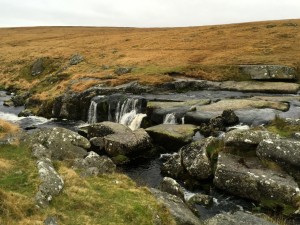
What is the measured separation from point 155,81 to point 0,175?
38504mm

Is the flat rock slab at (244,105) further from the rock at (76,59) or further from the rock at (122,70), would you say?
the rock at (76,59)

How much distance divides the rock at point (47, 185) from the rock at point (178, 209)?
17.7 ft

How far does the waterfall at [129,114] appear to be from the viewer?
43219mm

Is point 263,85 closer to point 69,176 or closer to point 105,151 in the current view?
point 105,151

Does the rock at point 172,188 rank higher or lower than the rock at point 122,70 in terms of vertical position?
lower

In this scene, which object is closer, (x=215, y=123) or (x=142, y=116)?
(x=215, y=123)

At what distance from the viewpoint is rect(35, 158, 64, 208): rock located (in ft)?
55.2

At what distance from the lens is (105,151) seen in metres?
32.7

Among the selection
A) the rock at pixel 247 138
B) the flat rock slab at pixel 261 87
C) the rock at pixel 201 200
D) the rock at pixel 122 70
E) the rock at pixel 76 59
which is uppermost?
the rock at pixel 76 59

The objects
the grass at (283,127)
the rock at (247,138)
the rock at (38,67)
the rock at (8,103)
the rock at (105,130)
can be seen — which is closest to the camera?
the rock at (247,138)

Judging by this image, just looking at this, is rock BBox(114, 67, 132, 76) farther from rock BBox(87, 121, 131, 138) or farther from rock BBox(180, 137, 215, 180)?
rock BBox(180, 137, 215, 180)

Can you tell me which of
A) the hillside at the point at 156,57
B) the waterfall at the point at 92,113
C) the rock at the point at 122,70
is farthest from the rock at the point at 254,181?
the rock at the point at 122,70

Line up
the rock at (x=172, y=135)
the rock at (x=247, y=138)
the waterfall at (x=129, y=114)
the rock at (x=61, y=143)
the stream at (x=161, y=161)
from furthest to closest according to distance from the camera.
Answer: the waterfall at (x=129, y=114) < the rock at (x=172, y=135) < the rock at (x=61, y=143) < the rock at (x=247, y=138) < the stream at (x=161, y=161)

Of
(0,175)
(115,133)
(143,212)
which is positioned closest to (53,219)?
(143,212)
